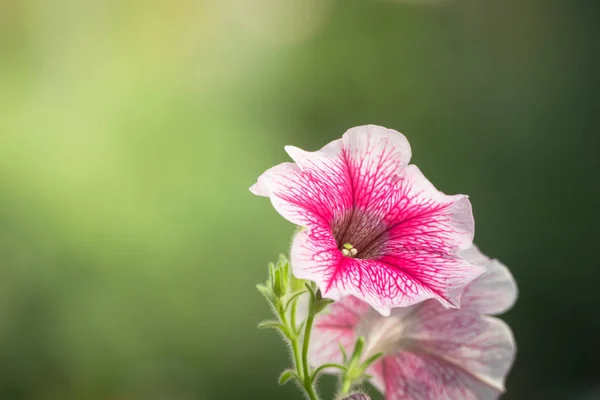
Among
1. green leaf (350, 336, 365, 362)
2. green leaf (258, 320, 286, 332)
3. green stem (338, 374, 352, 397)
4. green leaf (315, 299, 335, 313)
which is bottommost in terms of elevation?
green stem (338, 374, 352, 397)

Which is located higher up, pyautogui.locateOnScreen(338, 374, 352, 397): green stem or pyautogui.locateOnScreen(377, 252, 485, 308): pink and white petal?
pyautogui.locateOnScreen(377, 252, 485, 308): pink and white petal

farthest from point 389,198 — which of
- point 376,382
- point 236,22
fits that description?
point 236,22

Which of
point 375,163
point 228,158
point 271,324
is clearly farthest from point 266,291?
point 228,158

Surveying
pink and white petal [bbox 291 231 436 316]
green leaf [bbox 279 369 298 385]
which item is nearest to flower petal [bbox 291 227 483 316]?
pink and white petal [bbox 291 231 436 316]

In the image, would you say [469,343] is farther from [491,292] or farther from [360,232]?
[360,232]

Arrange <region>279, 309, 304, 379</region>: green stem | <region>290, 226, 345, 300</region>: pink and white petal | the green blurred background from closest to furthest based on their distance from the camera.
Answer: <region>290, 226, 345, 300</region>: pink and white petal
<region>279, 309, 304, 379</region>: green stem
the green blurred background

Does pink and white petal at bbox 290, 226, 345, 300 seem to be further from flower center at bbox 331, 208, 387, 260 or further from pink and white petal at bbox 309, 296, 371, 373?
pink and white petal at bbox 309, 296, 371, 373

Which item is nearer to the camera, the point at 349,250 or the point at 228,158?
the point at 349,250
